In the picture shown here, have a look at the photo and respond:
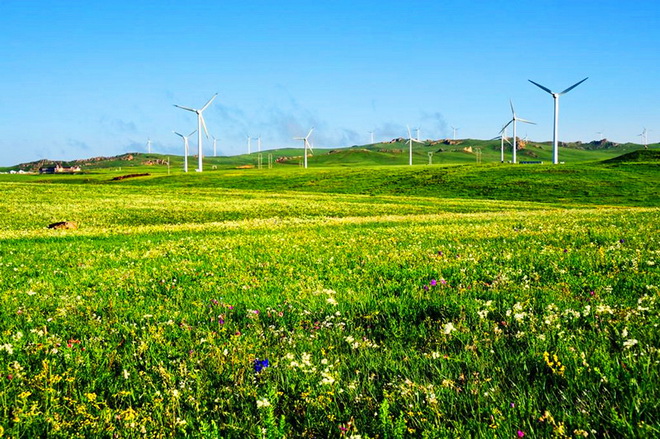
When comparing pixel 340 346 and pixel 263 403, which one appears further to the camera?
pixel 340 346

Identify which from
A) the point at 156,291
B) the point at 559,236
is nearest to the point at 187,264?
the point at 156,291

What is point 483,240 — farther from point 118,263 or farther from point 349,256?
point 118,263

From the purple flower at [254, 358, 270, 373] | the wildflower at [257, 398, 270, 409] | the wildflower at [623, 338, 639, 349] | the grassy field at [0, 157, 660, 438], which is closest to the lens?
the grassy field at [0, 157, 660, 438]

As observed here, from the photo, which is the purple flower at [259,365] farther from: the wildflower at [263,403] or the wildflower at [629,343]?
the wildflower at [629,343]

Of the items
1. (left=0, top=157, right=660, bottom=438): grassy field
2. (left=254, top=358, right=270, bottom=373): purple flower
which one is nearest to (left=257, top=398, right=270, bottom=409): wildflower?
(left=0, top=157, right=660, bottom=438): grassy field

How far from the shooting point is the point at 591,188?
97938 millimetres

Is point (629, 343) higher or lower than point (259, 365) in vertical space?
higher

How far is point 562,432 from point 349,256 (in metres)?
10.5

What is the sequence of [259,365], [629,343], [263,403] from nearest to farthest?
[263,403] → [629,343] → [259,365]

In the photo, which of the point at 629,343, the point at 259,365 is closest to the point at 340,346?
the point at 259,365

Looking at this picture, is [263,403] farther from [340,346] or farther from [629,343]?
[629,343]

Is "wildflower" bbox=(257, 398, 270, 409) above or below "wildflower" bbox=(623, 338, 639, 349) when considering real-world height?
below

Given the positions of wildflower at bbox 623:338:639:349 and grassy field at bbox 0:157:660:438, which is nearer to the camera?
grassy field at bbox 0:157:660:438

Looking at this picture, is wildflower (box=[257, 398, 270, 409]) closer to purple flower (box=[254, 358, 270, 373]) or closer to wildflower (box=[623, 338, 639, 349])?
purple flower (box=[254, 358, 270, 373])
